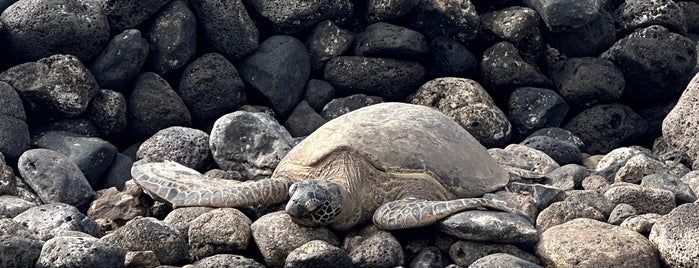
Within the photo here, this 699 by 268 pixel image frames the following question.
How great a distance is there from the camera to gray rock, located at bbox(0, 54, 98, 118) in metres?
13.9

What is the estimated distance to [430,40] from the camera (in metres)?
16.0

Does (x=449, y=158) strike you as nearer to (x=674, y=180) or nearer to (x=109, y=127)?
(x=674, y=180)

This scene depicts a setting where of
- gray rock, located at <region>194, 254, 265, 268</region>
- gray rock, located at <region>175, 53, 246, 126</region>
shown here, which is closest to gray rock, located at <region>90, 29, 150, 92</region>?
gray rock, located at <region>175, 53, 246, 126</region>

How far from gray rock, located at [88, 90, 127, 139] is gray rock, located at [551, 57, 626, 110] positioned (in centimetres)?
560

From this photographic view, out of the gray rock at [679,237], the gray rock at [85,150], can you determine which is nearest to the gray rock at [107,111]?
the gray rock at [85,150]

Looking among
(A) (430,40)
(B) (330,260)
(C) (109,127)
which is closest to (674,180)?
(B) (330,260)

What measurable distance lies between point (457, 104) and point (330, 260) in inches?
244

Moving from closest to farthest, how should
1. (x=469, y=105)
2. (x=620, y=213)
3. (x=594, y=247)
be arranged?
(x=594, y=247) < (x=620, y=213) < (x=469, y=105)

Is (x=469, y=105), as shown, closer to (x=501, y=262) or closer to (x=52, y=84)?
(x=52, y=84)

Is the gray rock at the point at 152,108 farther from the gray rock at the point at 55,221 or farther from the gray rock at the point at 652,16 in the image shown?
the gray rock at the point at 652,16

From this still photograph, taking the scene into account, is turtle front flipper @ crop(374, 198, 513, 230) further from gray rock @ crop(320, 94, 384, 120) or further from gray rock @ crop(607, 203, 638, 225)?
gray rock @ crop(320, 94, 384, 120)

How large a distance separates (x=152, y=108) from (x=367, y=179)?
446 centimetres

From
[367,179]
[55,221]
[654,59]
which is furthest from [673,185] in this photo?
[55,221]

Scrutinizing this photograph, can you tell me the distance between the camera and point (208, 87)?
15.0 m
